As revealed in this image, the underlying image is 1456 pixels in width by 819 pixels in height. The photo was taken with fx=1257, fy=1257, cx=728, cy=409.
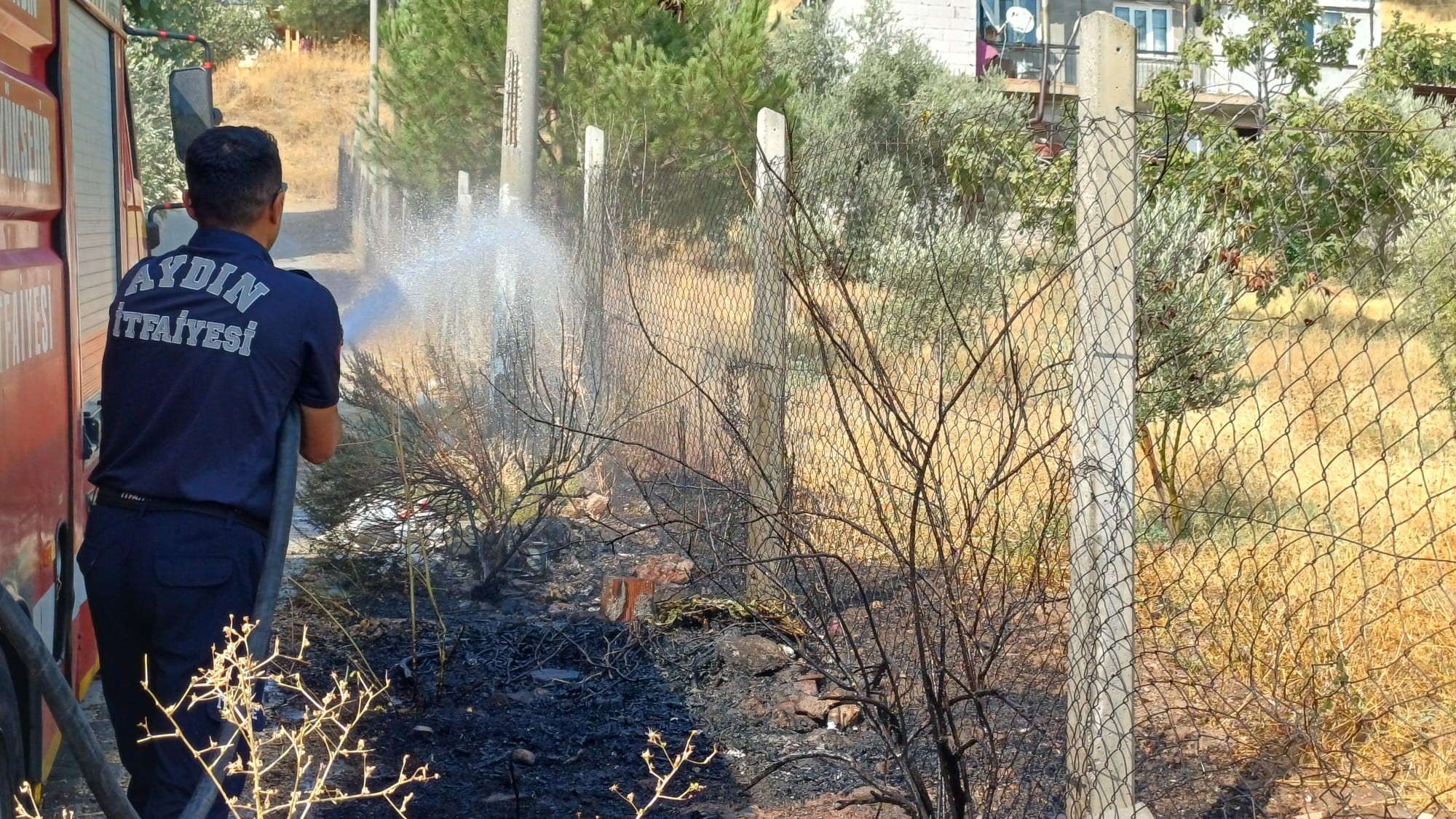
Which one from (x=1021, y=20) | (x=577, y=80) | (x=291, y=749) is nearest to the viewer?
(x=291, y=749)

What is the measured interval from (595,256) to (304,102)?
3770cm

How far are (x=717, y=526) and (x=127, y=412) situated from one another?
272 cm

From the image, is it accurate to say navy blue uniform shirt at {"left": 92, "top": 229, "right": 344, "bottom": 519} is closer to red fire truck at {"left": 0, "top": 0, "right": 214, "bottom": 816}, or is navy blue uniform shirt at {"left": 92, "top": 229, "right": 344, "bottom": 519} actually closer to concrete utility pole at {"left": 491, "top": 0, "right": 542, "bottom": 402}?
red fire truck at {"left": 0, "top": 0, "right": 214, "bottom": 816}

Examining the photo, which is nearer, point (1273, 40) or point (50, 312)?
point (50, 312)

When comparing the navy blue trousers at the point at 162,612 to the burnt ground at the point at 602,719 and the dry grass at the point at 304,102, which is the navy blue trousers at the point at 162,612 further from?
the dry grass at the point at 304,102

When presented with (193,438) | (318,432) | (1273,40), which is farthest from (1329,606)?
(1273,40)

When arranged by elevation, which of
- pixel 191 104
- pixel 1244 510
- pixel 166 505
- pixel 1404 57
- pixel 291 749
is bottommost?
pixel 1244 510

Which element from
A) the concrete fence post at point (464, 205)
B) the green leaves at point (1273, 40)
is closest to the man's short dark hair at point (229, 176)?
the concrete fence post at point (464, 205)

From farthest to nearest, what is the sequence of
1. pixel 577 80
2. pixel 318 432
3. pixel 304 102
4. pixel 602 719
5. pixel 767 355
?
pixel 304 102 < pixel 577 80 < pixel 767 355 < pixel 602 719 < pixel 318 432

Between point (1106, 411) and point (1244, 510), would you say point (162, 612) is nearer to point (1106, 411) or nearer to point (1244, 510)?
point (1106, 411)

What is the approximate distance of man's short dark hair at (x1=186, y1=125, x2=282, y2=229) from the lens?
8.80 feet

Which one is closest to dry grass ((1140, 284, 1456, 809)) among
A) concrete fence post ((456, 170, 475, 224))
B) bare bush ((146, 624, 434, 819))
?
bare bush ((146, 624, 434, 819))

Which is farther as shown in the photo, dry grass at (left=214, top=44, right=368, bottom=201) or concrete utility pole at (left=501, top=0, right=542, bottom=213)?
dry grass at (left=214, top=44, right=368, bottom=201)

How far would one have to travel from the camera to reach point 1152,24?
113 ft
